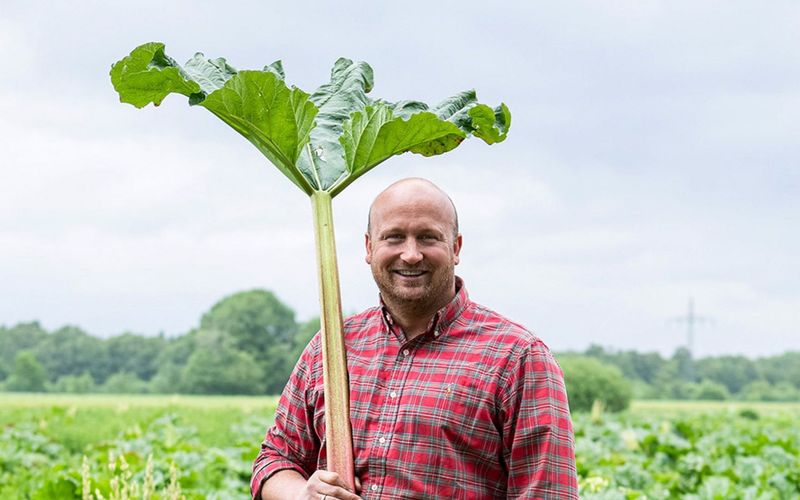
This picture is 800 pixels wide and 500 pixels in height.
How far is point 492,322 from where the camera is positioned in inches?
122

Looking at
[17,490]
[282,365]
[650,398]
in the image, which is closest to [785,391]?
[650,398]

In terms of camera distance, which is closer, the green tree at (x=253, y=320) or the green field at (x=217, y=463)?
the green field at (x=217, y=463)

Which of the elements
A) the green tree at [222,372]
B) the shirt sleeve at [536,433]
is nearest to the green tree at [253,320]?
the green tree at [222,372]

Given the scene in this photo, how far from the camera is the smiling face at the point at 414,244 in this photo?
297cm

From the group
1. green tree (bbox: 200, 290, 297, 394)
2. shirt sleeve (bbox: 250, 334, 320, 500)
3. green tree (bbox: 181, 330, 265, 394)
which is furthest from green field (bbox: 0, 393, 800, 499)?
green tree (bbox: 200, 290, 297, 394)

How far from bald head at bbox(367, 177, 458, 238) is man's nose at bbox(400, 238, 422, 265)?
126mm

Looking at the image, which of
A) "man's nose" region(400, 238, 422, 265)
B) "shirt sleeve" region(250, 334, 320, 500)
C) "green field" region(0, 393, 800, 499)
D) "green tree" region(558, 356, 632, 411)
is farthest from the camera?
"green tree" region(558, 356, 632, 411)

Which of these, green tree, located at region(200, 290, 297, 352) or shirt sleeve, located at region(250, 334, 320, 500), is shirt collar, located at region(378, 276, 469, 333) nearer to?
shirt sleeve, located at region(250, 334, 320, 500)

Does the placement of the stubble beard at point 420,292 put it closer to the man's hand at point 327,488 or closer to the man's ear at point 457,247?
the man's ear at point 457,247

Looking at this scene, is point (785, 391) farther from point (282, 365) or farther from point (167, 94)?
point (167, 94)

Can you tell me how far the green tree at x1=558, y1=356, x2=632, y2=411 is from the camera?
31.6 meters

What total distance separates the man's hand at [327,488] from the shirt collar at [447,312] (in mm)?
540

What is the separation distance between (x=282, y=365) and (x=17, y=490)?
53466mm

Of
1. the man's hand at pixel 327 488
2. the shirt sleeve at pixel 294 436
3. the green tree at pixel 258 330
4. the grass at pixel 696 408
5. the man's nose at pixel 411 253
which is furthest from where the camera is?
the green tree at pixel 258 330
